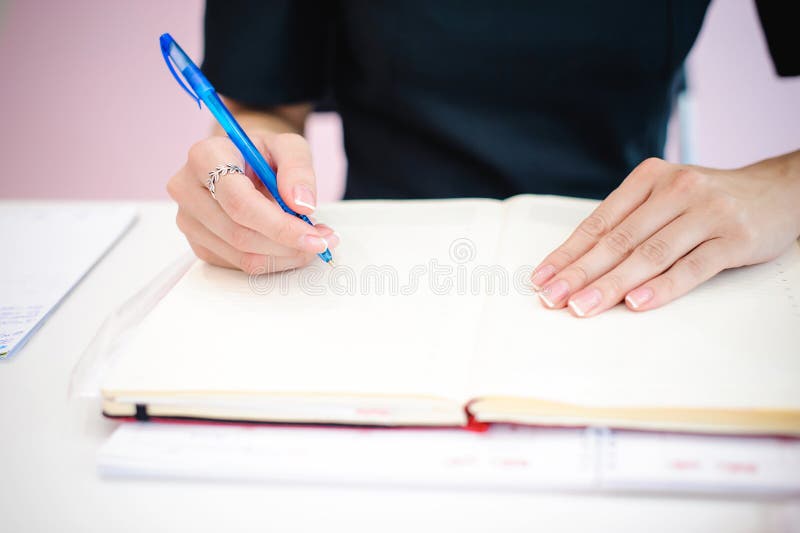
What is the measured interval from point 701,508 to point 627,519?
0.05 metres

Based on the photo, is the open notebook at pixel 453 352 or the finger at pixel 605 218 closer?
the open notebook at pixel 453 352

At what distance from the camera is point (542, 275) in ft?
1.81

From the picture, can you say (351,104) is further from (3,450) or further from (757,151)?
(757,151)

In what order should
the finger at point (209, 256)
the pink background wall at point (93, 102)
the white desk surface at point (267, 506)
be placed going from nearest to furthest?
the white desk surface at point (267, 506) → the finger at point (209, 256) → the pink background wall at point (93, 102)

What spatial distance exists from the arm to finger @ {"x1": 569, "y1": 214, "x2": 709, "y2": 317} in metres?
0.22

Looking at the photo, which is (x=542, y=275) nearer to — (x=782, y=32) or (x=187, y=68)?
(x=187, y=68)

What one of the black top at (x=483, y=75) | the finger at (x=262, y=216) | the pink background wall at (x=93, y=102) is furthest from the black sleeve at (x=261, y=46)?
the pink background wall at (x=93, y=102)

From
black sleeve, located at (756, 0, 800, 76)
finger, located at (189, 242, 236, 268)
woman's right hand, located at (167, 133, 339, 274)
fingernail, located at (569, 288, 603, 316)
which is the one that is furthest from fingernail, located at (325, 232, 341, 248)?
black sleeve, located at (756, 0, 800, 76)

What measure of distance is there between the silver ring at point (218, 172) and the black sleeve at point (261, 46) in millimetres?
309

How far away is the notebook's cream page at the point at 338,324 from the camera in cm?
45

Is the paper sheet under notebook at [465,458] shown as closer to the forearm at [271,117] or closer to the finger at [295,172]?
the finger at [295,172]

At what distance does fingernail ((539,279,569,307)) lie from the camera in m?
0.52

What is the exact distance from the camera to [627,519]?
Result: 40 cm

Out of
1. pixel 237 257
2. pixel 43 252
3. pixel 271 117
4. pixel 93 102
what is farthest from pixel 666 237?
pixel 93 102
